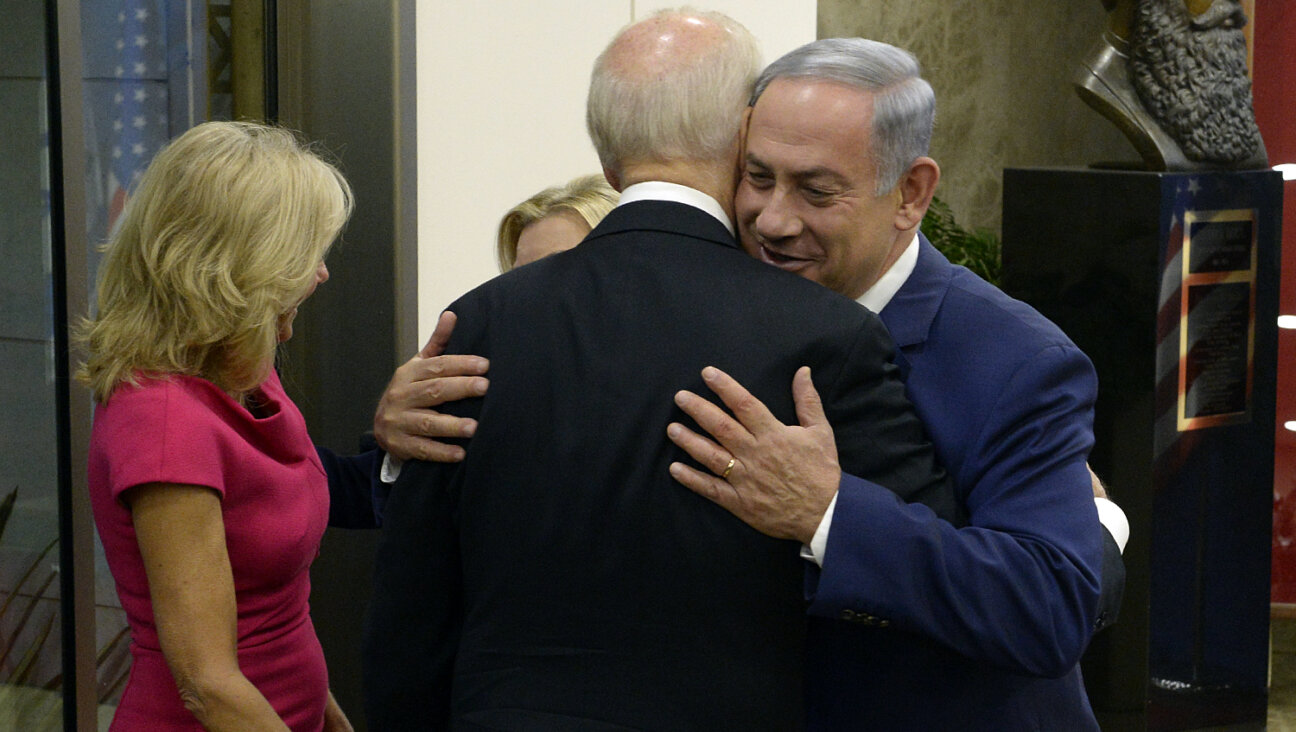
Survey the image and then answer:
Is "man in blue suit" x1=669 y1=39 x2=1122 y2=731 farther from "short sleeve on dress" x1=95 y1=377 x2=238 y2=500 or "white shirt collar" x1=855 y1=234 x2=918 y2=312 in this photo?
"short sleeve on dress" x1=95 y1=377 x2=238 y2=500

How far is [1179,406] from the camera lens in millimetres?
4016

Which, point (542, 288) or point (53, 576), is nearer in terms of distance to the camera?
point (542, 288)

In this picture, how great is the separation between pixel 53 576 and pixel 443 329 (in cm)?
139

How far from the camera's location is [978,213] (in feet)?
20.0

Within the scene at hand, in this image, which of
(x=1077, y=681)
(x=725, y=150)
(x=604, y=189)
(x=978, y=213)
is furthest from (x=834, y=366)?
(x=978, y=213)

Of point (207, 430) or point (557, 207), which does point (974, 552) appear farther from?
point (557, 207)

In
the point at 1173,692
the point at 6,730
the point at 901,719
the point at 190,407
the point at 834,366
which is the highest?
the point at 834,366

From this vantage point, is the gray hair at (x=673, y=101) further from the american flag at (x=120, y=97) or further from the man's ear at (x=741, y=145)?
the american flag at (x=120, y=97)

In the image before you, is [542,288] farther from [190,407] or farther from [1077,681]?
[1077,681]

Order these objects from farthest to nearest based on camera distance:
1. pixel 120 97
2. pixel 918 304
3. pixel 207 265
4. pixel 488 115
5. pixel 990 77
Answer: pixel 990 77 → pixel 488 115 → pixel 120 97 → pixel 207 265 → pixel 918 304

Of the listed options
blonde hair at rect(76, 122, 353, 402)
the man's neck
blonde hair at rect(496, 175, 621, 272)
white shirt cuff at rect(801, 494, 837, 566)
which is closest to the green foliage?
blonde hair at rect(496, 175, 621, 272)

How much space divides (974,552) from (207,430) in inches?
37.4

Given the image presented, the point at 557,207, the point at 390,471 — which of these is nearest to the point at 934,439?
the point at 390,471

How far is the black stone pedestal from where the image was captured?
3.98 meters
